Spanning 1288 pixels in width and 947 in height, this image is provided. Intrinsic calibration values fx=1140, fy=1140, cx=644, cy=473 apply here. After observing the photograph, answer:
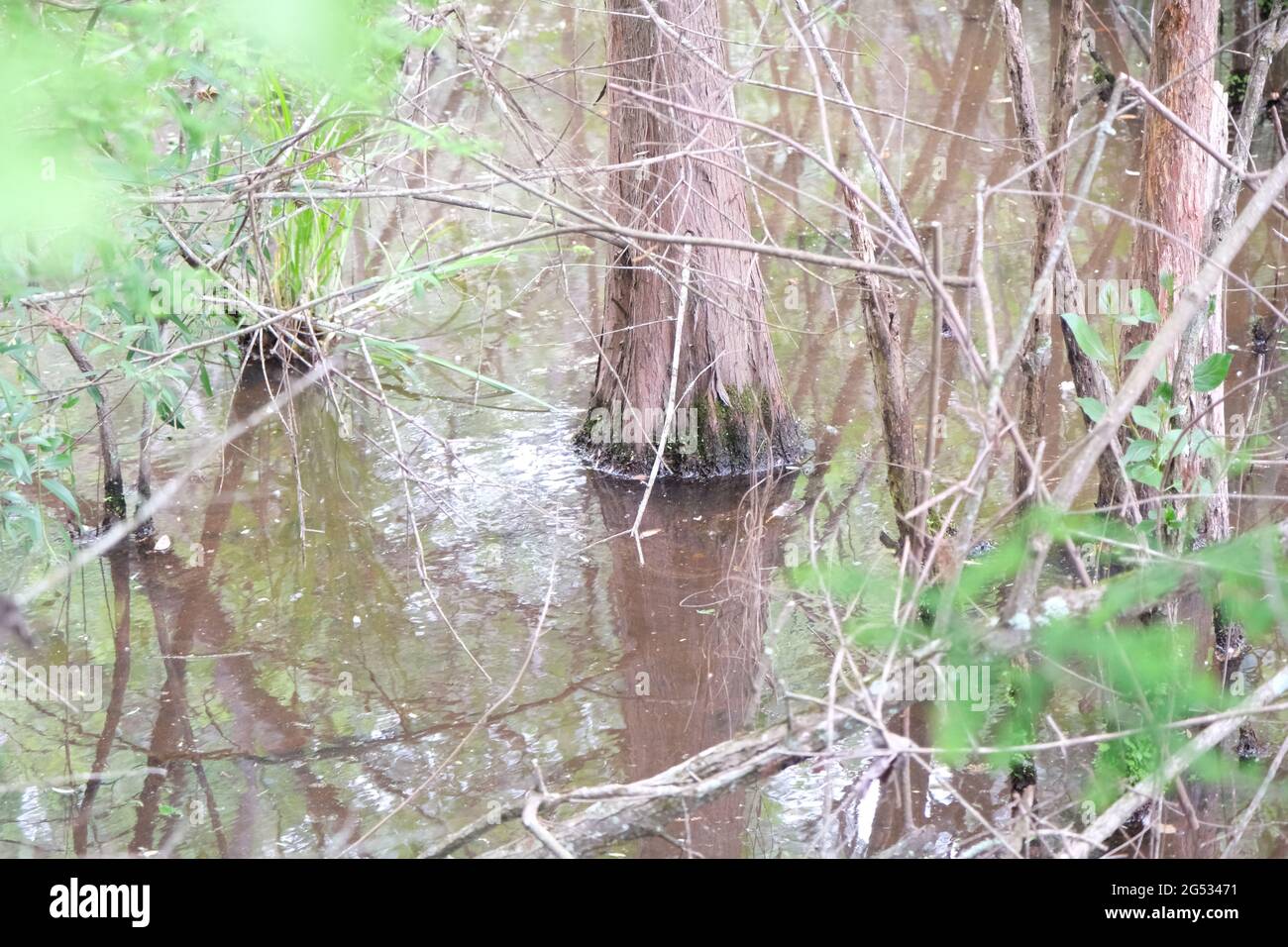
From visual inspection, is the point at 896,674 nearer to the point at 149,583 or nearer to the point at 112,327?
the point at 149,583

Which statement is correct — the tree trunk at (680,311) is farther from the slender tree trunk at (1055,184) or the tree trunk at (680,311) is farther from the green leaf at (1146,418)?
the green leaf at (1146,418)

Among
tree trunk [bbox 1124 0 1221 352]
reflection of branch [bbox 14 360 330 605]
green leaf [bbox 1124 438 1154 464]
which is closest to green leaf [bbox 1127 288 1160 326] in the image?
green leaf [bbox 1124 438 1154 464]

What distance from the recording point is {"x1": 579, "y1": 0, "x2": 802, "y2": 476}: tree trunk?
4199mm

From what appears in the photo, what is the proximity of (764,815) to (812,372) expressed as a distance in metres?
2.78

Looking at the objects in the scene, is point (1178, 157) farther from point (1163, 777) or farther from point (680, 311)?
point (1163, 777)

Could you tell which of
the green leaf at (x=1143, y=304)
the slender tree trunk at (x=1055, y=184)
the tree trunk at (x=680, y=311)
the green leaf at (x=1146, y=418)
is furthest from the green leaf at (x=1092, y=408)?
the tree trunk at (x=680, y=311)

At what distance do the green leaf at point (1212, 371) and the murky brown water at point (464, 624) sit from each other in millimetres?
538

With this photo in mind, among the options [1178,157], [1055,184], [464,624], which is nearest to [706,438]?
[464,624]

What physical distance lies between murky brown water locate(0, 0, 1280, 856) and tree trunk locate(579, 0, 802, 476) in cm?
20

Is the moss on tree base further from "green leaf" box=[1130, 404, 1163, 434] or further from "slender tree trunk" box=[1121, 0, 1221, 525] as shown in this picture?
"green leaf" box=[1130, 404, 1163, 434]

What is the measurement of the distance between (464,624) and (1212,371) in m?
2.45

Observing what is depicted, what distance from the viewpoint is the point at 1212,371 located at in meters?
2.70

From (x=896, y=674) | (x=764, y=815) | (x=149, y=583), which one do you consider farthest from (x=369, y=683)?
(x=896, y=674)

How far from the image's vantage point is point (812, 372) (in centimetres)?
540
